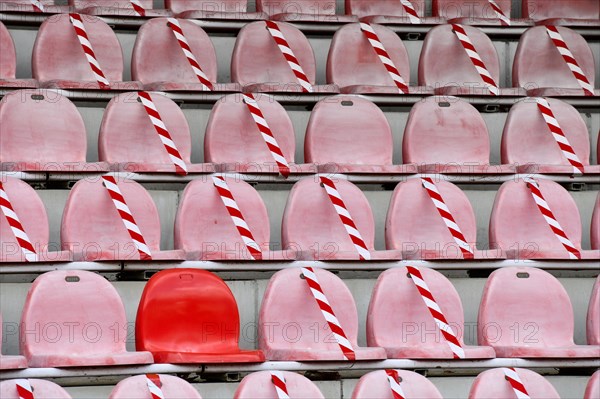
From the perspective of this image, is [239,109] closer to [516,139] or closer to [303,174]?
[303,174]

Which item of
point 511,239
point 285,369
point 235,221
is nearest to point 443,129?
point 511,239

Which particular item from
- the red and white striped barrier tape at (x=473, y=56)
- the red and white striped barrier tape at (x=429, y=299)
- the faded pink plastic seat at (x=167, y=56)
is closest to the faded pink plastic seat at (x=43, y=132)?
the faded pink plastic seat at (x=167, y=56)

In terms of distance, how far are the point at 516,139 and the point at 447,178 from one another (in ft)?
1.41

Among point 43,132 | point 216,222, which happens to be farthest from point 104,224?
point 43,132

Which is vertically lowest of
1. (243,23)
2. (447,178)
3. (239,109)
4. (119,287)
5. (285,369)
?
(285,369)

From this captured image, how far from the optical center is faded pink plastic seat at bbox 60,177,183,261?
4152 mm

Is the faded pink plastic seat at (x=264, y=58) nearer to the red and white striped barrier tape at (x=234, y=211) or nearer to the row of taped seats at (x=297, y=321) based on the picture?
the red and white striped barrier tape at (x=234, y=211)

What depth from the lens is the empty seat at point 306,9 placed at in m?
5.48

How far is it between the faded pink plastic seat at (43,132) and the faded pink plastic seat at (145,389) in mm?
1247

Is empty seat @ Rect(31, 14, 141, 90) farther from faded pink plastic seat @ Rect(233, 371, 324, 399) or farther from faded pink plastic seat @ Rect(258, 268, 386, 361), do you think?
faded pink plastic seat @ Rect(233, 371, 324, 399)

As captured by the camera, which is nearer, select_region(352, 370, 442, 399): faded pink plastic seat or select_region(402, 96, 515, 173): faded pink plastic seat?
select_region(352, 370, 442, 399): faded pink plastic seat

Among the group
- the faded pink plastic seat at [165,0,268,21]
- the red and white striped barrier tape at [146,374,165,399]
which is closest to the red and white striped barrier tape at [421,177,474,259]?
the faded pink plastic seat at [165,0,268,21]

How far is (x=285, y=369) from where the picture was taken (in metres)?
3.84

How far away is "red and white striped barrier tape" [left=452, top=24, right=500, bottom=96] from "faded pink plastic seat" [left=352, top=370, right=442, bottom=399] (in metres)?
2.00
